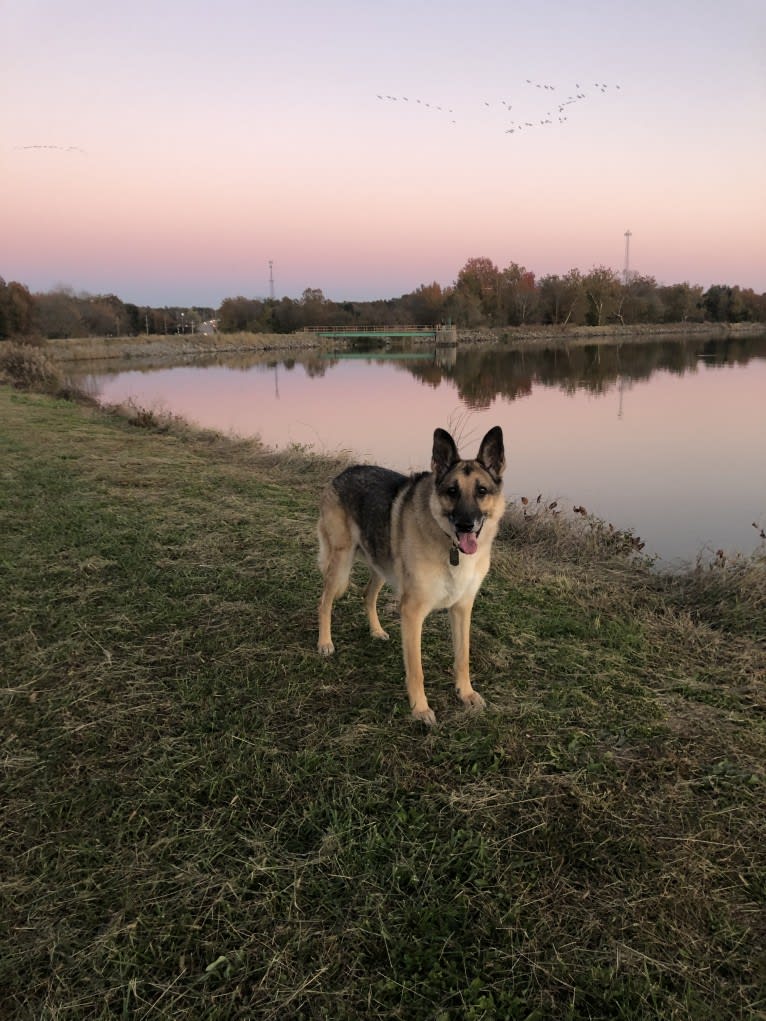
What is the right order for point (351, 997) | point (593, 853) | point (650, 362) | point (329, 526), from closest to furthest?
point (351, 997) < point (593, 853) < point (329, 526) < point (650, 362)

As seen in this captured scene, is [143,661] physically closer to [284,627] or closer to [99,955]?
[284,627]

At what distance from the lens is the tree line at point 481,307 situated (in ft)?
295

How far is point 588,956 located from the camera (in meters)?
2.25

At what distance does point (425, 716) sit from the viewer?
3770 millimetres

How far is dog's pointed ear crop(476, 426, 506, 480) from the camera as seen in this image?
3895 mm

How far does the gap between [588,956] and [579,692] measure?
1.94 metres

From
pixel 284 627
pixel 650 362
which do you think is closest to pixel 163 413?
pixel 284 627

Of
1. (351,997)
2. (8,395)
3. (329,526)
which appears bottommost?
(351,997)

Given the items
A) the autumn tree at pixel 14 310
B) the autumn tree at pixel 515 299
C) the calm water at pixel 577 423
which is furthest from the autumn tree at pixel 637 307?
the autumn tree at pixel 14 310

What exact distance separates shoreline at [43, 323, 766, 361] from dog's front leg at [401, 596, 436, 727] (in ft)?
227

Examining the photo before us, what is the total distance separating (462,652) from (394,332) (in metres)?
81.9

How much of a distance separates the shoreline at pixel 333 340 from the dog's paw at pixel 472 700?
69.5m

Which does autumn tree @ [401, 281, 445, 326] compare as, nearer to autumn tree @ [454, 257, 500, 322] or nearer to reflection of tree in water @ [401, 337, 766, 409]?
autumn tree @ [454, 257, 500, 322]

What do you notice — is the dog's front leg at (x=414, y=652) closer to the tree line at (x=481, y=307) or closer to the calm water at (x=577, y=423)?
the calm water at (x=577, y=423)
